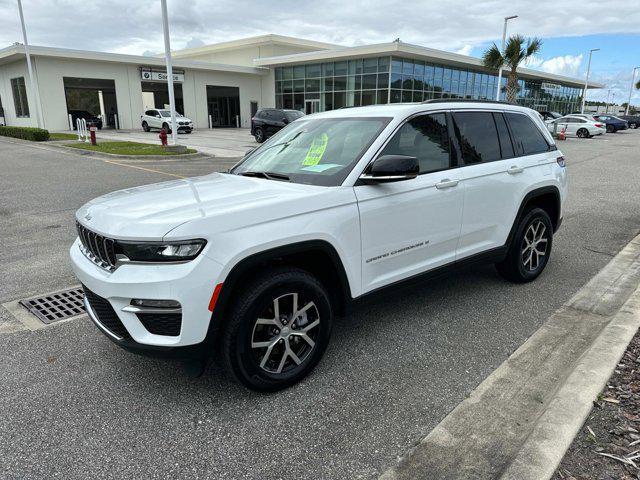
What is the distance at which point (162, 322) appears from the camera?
8.89ft

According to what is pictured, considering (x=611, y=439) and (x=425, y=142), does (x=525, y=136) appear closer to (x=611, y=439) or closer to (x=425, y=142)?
(x=425, y=142)

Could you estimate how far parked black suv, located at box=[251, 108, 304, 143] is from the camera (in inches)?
960

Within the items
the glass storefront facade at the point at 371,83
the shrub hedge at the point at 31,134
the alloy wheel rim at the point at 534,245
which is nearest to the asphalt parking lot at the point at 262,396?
the alloy wheel rim at the point at 534,245

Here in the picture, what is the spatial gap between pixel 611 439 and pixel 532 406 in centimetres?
46

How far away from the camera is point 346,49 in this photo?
37.7m

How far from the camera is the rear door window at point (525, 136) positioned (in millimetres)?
4852

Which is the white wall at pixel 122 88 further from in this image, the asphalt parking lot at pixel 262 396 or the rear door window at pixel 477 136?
the rear door window at pixel 477 136

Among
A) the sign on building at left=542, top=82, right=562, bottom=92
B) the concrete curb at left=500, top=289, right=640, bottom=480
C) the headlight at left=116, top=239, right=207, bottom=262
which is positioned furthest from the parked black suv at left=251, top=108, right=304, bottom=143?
the sign on building at left=542, top=82, right=562, bottom=92

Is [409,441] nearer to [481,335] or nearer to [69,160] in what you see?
[481,335]

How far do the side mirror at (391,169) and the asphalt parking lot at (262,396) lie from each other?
0.94 meters

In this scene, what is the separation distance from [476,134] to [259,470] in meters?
3.40

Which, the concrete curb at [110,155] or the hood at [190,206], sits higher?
the hood at [190,206]

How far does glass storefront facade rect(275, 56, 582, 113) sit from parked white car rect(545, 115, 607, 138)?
7.12 metres

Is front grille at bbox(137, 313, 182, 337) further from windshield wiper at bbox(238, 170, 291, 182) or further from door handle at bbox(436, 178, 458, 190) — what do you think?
door handle at bbox(436, 178, 458, 190)
